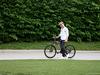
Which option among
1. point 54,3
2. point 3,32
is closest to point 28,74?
point 3,32

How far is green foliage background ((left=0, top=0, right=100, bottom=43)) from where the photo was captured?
1864 centimetres

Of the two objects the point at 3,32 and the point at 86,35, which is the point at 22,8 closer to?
the point at 3,32

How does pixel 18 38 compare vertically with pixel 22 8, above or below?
below

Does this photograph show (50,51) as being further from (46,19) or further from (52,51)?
(46,19)

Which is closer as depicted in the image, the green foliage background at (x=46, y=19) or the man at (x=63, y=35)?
the man at (x=63, y=35)

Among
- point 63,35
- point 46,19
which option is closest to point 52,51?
point 63,35

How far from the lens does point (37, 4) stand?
19.2 metres

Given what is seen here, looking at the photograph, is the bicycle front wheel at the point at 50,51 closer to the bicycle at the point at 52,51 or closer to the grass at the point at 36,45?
the bicycle at the point at 52,51

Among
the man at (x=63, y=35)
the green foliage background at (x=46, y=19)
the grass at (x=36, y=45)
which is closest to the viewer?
the man at (x=63, y=35)

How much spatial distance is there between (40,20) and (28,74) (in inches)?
434

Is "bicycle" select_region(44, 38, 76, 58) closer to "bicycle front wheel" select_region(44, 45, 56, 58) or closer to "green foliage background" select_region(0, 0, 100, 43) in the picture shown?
"bicycle front wheel" select_region(44, 45, 56, 58)

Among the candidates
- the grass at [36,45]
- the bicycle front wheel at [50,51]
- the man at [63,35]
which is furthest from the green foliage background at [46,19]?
the man at [63,35]

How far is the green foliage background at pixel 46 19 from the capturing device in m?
18.6

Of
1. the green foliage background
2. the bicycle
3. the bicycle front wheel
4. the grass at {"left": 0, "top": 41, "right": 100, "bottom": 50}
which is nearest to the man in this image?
the bicycle
